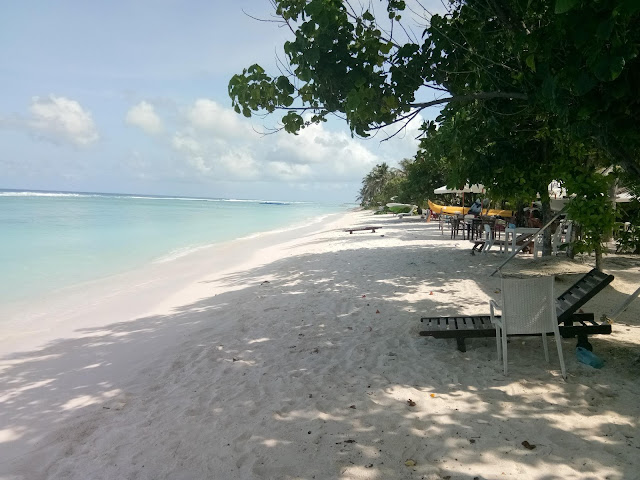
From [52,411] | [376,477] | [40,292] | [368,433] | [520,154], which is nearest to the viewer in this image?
[376,477]

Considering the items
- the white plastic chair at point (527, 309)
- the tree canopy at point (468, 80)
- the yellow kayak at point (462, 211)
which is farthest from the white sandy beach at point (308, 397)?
the yellow kayak at point (462, 211)

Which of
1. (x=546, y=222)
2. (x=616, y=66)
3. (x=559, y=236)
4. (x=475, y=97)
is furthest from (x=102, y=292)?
(x=559, y=236)

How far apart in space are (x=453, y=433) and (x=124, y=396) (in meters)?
3.06

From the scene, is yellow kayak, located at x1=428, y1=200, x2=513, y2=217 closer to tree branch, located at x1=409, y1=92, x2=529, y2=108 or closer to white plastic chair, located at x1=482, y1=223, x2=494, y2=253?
white plastic chair, located at x1=482, y1=223, x2=494, y2=253

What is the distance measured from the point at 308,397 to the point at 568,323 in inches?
119

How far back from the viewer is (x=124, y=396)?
4297 millimetres

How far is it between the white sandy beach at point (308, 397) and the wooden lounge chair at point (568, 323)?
236mm

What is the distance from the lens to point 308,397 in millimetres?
3957

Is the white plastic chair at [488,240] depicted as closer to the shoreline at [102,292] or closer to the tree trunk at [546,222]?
the tree trunk at [546,222]

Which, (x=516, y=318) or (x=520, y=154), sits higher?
(x=520, y=154)

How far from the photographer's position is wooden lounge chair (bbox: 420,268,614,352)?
4.62 m

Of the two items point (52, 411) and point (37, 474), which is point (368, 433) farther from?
point (52, 411)

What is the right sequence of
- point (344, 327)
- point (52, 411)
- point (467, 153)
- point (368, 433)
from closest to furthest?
point (368, 433)
point (52, 411)
point (344, 327)
point (467, 153)

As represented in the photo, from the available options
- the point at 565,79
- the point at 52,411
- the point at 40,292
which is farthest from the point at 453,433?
the point at 40,292
